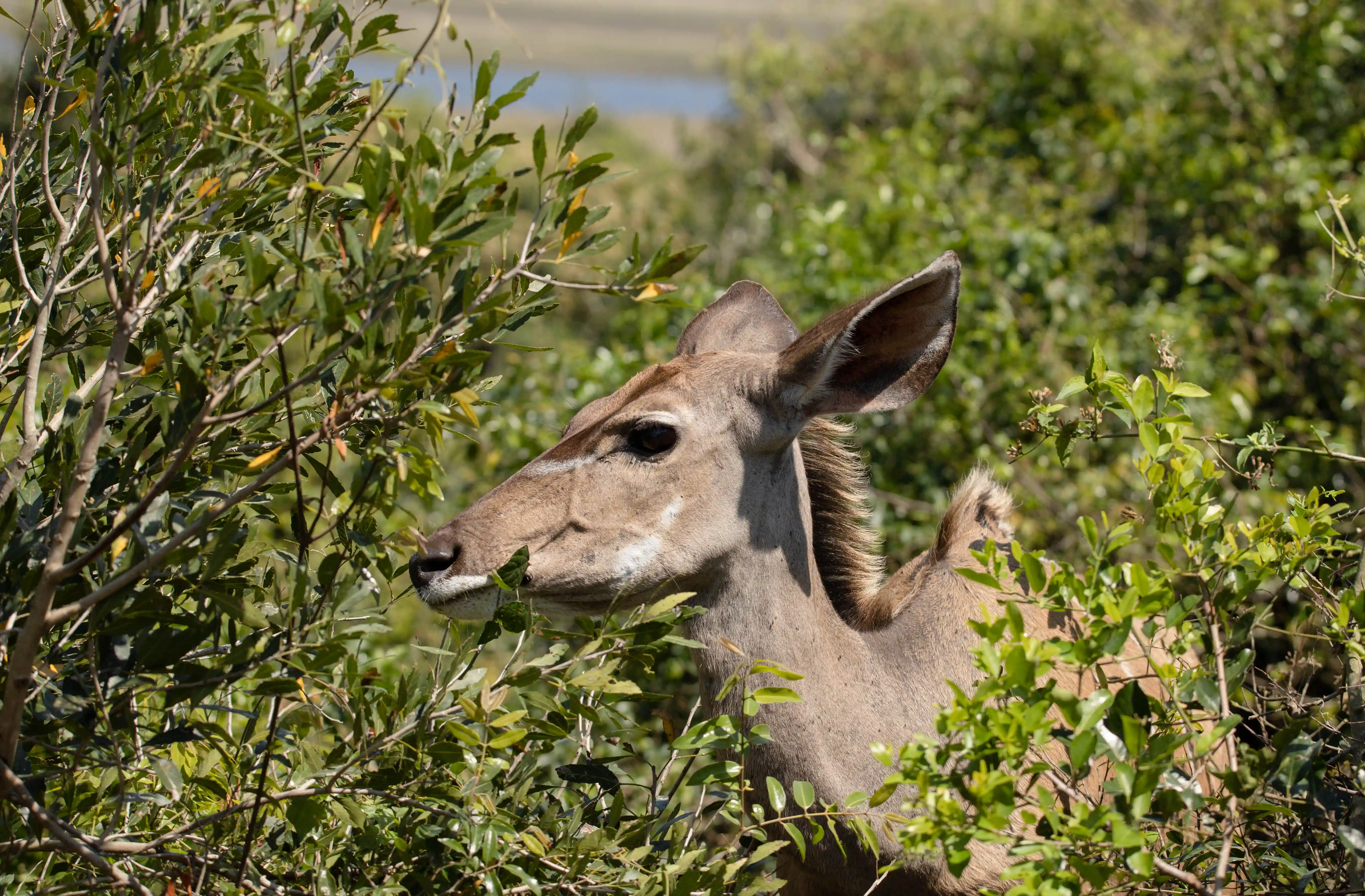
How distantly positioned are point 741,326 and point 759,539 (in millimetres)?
1067

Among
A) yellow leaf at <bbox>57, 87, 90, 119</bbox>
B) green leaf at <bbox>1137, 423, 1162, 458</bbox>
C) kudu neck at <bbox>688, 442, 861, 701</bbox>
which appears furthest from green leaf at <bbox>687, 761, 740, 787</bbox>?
yellow leaf at <bbox>57, 87, 90, 119</bbox>

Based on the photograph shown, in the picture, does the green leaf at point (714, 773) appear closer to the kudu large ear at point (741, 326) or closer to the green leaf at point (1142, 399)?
the green leaf at point (1142, 399)

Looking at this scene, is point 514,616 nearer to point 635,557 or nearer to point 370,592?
point 370,592

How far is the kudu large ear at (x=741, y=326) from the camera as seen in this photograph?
14.0 ft

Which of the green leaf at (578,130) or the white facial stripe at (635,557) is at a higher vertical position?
the green leaf at (578,130)

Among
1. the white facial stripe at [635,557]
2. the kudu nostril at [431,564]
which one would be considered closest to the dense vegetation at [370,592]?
the kudu nostril at [431,564]

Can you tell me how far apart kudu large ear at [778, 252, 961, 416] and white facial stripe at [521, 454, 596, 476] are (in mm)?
611

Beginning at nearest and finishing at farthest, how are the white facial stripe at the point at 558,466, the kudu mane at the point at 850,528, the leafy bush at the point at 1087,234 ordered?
the white facial stripe at the point at 558,466, the kudu mane at the point at 850,528, the leafy bush at the point at 1087,234

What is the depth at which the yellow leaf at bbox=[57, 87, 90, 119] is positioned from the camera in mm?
2750

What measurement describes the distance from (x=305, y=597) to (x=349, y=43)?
128 cm

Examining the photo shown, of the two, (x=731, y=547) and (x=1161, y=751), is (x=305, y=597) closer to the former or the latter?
(x=731, y=547)

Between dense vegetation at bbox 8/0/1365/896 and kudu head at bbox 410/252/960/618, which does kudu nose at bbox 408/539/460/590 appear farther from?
dense vegetation at bbox 8/0/1365/896

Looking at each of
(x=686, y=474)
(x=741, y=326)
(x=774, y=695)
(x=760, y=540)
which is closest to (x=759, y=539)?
(x=760, y=540)

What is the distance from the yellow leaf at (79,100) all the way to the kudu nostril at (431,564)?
136cm
